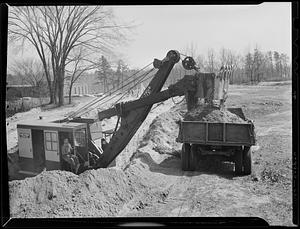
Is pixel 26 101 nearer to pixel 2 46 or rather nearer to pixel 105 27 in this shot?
pixel 2 46

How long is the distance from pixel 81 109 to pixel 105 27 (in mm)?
1727

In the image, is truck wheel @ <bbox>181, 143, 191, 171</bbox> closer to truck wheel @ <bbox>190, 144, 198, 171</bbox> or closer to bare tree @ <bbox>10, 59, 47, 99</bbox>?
truck wheel @ <bbox>190, 144, 198, 171</bbox>

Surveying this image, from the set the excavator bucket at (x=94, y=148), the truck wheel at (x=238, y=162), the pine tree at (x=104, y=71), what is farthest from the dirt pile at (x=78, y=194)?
the truck wheel at (x=238, y=162)

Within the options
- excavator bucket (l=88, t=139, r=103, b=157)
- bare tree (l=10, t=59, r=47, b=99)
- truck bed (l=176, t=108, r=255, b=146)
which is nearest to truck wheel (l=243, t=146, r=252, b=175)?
truck bed (l=176, t=108, r=255, b=146)

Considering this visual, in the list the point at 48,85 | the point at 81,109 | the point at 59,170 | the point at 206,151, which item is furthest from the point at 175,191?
the point at 48,85

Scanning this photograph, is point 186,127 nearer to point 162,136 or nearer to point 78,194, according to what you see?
point 162,136

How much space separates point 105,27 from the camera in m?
3.90

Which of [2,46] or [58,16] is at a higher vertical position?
[58,16]

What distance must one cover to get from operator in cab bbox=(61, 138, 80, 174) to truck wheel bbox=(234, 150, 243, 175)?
281 cm

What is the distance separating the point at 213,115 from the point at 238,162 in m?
0.98

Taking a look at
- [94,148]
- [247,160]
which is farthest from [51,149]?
[247,160]

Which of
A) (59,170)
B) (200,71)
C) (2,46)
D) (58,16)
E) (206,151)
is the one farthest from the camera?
(206,151)

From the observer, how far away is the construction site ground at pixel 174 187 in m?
3.61

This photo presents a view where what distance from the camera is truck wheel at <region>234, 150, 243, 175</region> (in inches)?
210
